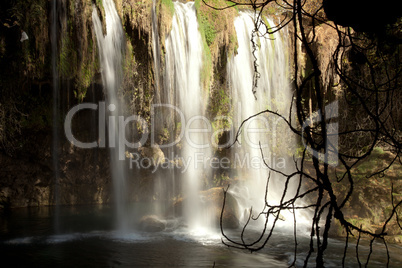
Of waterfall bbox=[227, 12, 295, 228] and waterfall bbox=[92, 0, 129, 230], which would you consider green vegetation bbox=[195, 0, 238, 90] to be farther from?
waterfall bbox=[92, 0, 129, 230]

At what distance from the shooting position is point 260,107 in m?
13.6

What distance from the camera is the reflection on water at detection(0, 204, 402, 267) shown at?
263 inches

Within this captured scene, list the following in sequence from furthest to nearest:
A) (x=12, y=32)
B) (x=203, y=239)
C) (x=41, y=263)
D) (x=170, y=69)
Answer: (x=170, y=69), (x=12, y=32), (x=203, y=239), (x=41, y=263)

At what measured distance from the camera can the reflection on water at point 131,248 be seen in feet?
21.9

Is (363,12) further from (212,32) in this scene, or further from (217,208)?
(212,32)

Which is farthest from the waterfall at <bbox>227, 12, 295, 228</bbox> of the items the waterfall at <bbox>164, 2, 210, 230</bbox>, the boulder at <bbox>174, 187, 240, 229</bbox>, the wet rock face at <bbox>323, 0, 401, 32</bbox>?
the wet rock face at <bbox>323, 0, 401, 32</bbox>

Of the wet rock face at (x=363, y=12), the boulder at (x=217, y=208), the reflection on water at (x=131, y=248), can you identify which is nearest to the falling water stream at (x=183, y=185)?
the reflection on water at (x=131, y=248)

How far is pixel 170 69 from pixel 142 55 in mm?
929

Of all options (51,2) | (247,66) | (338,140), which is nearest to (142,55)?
(51,2)

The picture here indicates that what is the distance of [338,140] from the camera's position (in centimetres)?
1379

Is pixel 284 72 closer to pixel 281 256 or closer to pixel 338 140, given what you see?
pixel 338 140

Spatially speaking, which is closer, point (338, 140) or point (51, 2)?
point (51, 2)

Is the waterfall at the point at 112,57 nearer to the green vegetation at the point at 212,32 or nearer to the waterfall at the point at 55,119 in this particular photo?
the waterfall at the point at 55,119

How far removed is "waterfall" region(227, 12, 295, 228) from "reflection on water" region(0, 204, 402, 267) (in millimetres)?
3981
